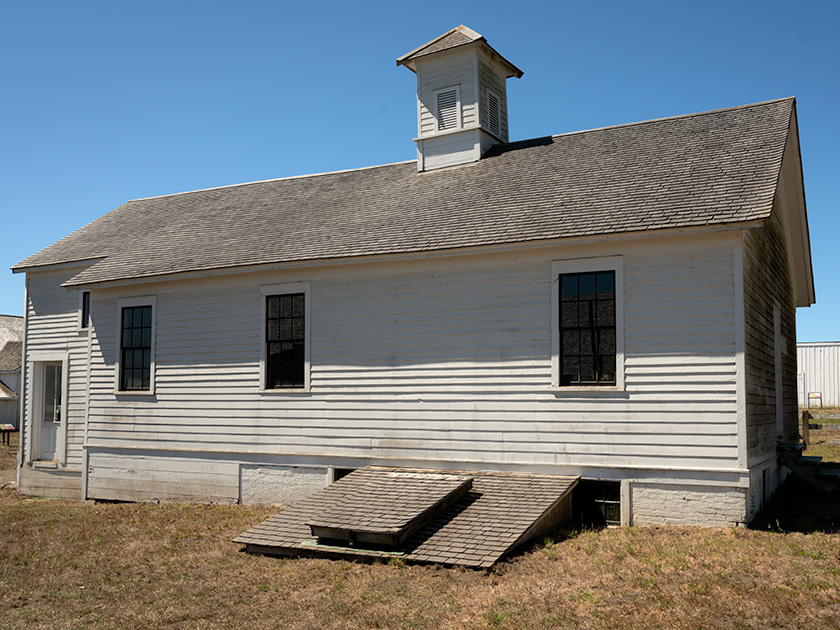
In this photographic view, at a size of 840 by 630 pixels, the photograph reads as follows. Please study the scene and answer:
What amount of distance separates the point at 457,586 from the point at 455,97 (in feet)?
37.9

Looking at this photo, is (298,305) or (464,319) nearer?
(464,319)

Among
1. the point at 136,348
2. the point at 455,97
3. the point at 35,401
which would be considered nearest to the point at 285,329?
the point at 136,348

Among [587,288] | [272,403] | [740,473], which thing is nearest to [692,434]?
[740,473]

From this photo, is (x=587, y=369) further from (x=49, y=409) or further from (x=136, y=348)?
(x=49, y=409)

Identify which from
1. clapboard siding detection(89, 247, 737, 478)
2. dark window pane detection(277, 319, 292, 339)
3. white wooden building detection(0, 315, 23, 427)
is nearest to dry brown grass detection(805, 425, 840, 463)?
clapboard siding detection(89, 247, 737, 478)

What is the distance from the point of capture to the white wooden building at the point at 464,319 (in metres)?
11.0

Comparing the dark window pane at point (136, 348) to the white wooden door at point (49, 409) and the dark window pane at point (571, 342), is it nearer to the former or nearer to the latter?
the white wooden door at point (49, 409)

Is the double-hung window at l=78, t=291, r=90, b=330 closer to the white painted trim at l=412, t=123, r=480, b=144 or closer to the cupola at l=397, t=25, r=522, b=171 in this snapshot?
the cupola at l=397, t=25, r=522, b=171

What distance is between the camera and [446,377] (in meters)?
12.7

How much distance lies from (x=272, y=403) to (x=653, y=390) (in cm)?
697

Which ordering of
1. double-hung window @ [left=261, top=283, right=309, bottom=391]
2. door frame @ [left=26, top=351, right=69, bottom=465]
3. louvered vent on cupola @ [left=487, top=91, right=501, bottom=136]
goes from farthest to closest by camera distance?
door frame @ [left=26, top=351, right=69, bottom=465] < louvered vent on cupola @ [left=487, top=91, right=501, bottom=136] < double-hung window @ [left=261, top=283, right=309, bottom=391]

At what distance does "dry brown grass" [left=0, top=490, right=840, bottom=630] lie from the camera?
24.6ft

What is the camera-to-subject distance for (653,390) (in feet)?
36.5

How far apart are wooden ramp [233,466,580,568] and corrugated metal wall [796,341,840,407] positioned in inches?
1368
